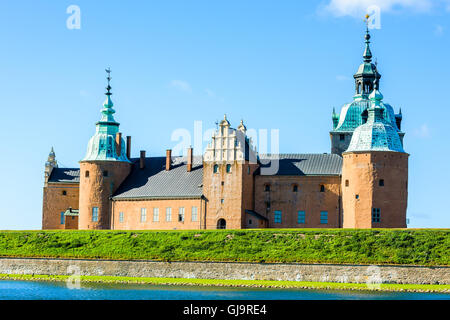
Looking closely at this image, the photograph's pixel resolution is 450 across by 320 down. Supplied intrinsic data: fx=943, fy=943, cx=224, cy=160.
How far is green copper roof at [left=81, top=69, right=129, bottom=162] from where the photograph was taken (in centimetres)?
8162

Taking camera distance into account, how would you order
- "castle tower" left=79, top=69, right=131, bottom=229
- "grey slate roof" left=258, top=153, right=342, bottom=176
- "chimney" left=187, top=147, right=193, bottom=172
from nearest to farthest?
"grey slate roof" left=258, top=153, right=342, bottom=176 < "castle tower" left=79, top=69, right=131, bottom=229 < "chimney" left=187, top=147, right=193, bottom=172

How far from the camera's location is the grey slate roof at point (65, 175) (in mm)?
85250

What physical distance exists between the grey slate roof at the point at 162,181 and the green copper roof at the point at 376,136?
13906 mm

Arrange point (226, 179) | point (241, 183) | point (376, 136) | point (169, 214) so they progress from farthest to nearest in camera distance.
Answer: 1. point (169, 214)
2. point (226, 179)
3. point (241, 183)
4. point (376, 136)

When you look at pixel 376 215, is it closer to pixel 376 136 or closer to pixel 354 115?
pixel 376 136

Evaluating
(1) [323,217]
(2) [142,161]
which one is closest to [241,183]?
(1) [323,217]

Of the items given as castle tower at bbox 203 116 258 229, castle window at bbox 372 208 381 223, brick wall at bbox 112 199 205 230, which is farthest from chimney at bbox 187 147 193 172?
castle window at bbox 372 208 381 223

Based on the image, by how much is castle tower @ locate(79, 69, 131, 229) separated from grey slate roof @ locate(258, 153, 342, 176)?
41.3 ft

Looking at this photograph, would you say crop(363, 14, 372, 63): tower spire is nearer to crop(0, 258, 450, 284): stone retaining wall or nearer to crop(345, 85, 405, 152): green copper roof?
crop(345, 85, 405, 152): green copper roof

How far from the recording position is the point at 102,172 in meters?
80.8

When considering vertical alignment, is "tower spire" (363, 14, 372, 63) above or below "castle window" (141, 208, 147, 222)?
above

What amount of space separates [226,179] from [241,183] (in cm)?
130

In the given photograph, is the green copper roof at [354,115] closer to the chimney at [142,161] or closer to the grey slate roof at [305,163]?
the grey slate roof at [305,163]
